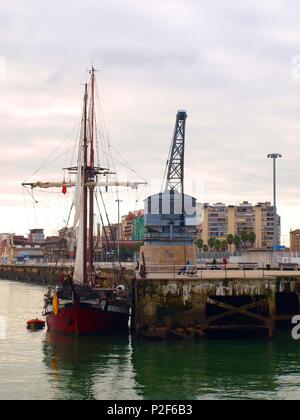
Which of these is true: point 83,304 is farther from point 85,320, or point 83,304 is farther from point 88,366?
point 88,366

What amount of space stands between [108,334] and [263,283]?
10835 millimetres

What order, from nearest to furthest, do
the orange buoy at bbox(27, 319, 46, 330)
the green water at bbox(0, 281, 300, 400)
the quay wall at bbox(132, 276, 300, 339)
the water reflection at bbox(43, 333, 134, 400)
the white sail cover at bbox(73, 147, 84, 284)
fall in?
1. the green water at bbox(0, 281, 300, 400)
2. the water reflection at bbox(43, 333, 134, 400)
3. the quay wall at bbox(132, 276, 300, 339)
4. the white sail cover at bbox(73, 147, 84, 284)
5. the orange buoy at bbox(27, 319, 46, 330)

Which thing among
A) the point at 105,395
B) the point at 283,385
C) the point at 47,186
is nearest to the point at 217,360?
the point at 283,385

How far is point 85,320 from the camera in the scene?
46219 mm

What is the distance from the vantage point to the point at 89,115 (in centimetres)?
5481

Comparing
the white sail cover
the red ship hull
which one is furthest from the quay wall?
the white sail cover

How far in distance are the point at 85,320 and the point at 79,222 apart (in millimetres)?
9609

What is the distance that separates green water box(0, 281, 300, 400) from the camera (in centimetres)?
2983

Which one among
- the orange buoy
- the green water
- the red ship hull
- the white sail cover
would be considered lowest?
the green water

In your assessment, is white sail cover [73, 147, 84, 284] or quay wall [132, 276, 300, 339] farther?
white sail cover [73, 147, 84, 284]

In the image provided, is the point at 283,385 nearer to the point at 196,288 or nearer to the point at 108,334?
the point at 196,288

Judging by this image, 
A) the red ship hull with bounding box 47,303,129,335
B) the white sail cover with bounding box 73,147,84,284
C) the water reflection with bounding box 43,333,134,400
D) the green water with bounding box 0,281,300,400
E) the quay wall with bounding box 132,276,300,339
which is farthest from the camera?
the white sail cover with bounding box 73,147,84,284

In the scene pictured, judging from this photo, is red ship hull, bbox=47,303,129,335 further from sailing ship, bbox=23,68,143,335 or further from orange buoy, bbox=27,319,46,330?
orange buoy, bbox=27,319,46,330

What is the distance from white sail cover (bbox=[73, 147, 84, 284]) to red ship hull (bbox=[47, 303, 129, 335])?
412 centimetres
